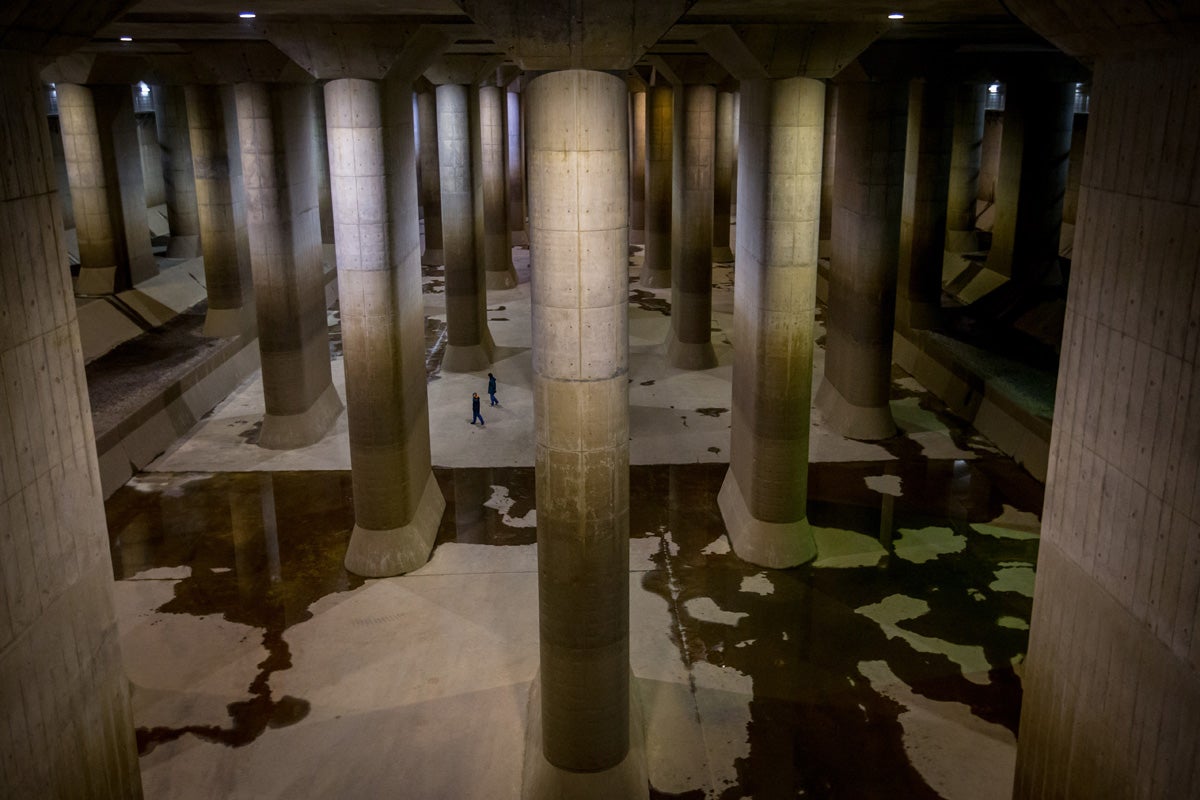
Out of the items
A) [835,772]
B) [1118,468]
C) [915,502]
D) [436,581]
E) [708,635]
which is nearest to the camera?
[1118,468]

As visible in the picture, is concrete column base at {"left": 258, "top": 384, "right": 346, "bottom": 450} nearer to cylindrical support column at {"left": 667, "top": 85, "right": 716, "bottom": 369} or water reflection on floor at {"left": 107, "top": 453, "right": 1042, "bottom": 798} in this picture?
water reflection on floor at {"left": 107, "top": 453, "right": 1042, "bottom": 798}

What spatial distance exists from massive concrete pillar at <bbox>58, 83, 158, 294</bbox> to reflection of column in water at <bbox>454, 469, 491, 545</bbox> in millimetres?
15371

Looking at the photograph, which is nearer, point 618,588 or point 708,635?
point 618,588

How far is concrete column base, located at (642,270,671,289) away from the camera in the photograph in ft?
121

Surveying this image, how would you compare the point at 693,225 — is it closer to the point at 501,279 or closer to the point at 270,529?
the point at 501,279

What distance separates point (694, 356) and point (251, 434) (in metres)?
11.2

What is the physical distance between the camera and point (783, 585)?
627 inches

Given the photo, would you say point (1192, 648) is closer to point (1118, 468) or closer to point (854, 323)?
point (1118, 468)

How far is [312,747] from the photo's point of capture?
12250 millimetres

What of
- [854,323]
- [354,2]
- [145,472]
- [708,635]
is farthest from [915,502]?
[145,472]

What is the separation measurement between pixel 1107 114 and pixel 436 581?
11.3 m

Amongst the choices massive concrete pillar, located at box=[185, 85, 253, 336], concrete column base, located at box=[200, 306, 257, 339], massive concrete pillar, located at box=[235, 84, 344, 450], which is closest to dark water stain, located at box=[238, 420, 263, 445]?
massive concrete pillar, located at box=[235, 84, 344, 450]

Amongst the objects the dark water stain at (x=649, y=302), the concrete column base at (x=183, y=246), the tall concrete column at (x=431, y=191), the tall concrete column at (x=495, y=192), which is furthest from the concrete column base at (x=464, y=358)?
the concrete column base at (x=183, y=246)

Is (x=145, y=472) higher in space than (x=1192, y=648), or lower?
lower
